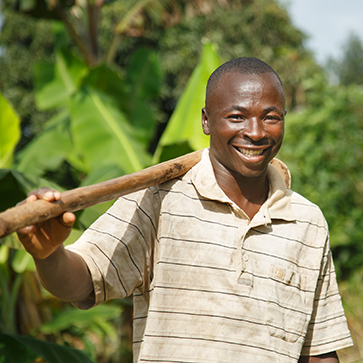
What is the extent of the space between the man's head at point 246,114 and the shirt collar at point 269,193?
8 cm

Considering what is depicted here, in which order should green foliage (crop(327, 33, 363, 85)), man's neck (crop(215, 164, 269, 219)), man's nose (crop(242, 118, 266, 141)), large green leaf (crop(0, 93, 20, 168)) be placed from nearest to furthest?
man's nose (crop(242, 118, 266, 141)), man's neck (crop(215, 164, 269, 219)), large green leaf (crop(0, 93, 20, 168)), green foliage (crop(327, 33, 363, 85))

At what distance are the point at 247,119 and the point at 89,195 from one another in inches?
21.3

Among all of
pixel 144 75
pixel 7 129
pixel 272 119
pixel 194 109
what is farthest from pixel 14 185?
pixel 144 75

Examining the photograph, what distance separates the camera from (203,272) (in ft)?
4.38

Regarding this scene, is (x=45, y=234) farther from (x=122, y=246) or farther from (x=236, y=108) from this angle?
(x=236, y=108)

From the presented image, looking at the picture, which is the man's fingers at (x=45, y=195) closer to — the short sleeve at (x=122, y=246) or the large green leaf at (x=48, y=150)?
the short sleeve at (x=122, y=246)

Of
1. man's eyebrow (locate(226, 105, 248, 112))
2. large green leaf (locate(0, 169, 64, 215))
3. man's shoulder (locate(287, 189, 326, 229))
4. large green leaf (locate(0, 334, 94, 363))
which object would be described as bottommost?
large green leaf (locate(0, 334, 94, 363))

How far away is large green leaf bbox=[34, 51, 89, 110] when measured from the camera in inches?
200

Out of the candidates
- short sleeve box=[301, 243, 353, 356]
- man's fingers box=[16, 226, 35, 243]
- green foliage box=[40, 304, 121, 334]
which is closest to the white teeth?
short sleeve box=[301, 243, 353, 356]

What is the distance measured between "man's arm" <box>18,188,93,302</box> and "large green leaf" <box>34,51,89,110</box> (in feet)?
13.5

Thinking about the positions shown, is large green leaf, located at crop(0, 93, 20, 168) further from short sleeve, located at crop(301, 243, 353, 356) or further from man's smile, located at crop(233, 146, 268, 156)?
short sleeve, located at crop(301, 243, 353, 356)

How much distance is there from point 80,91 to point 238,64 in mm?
2613

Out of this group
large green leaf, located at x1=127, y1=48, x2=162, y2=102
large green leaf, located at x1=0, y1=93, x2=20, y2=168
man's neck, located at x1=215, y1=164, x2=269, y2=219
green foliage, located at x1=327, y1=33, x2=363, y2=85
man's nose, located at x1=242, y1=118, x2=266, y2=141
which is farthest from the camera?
green foliage, located at x1=327, y1=33, x2=363, y2=85

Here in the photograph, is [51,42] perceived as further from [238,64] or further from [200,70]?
[238,64]
